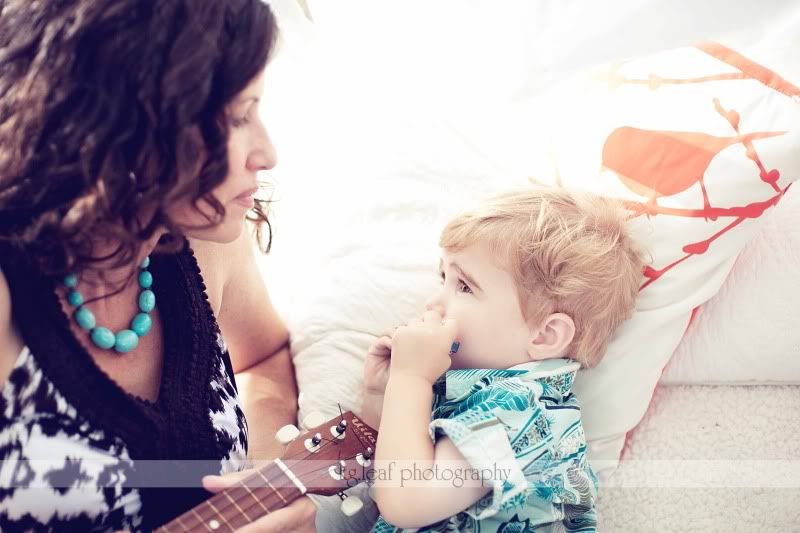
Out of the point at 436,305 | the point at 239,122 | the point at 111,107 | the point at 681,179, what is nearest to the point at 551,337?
the point at 436,305

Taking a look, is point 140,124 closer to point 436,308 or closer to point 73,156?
point 73,156

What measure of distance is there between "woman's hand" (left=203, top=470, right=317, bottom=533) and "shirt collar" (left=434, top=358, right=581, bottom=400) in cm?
28

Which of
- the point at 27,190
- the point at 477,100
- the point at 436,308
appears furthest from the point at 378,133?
the point at 27,190

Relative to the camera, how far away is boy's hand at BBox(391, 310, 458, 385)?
99 centimetres

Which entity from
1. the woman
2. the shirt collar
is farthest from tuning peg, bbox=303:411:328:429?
the shirt collar

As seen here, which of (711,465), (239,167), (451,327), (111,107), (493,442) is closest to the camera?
(111,107)

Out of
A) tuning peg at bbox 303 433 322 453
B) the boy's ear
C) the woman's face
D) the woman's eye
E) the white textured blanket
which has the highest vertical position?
the woman's eye

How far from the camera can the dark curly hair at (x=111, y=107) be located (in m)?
A: 0.69

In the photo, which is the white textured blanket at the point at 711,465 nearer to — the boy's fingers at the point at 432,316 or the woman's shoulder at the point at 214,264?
the boy's fingers at the point at 432,316

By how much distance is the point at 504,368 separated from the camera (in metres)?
1.08

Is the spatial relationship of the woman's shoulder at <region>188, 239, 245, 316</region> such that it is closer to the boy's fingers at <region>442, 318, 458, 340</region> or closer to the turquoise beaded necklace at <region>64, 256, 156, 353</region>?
the turquoise beaded necklace at <region>64, 256, 156, 353</region>

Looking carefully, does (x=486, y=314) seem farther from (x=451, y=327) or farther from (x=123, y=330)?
(x=123, y=330)

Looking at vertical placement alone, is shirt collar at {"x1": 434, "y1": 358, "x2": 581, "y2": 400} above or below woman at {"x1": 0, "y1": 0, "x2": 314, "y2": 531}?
below

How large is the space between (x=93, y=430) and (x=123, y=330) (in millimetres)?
140
